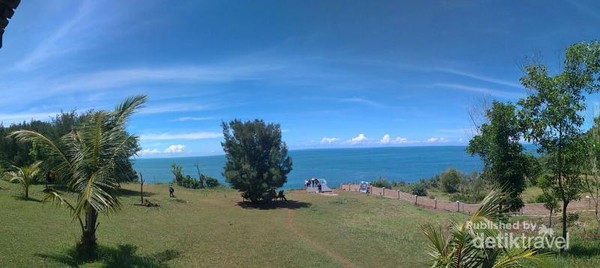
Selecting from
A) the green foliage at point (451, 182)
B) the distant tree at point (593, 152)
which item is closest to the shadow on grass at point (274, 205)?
the distant tree at point (593, 152)

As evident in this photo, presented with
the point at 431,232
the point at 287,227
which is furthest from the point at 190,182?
the point at 431,232

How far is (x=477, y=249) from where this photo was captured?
19.7 feet

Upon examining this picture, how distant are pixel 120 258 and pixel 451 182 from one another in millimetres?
39925

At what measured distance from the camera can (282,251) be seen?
13852 millimetres

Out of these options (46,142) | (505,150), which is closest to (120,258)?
(46,142)

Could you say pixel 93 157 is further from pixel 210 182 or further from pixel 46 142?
pixel 210 182

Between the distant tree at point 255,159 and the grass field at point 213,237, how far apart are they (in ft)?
11.3

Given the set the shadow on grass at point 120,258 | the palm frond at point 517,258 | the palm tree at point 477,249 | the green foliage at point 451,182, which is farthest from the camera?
the green foliage at point 451,182

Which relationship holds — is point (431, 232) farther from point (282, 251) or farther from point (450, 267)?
point (282, 251)

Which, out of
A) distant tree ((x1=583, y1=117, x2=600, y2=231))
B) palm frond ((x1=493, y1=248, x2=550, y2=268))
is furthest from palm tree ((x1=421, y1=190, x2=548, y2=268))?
distant tree ((x1=583, y1=117, x2=600, y2=231))

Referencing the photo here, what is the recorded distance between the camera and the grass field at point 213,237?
10711 millimetres

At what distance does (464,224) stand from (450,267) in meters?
0.69

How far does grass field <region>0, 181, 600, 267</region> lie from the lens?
10.7 meters

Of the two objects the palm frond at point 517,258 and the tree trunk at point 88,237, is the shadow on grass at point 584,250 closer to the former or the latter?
the palm frond at point 517,258
